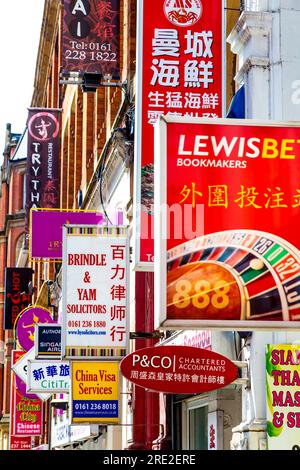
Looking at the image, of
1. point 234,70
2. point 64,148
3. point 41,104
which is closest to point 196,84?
point 234,70

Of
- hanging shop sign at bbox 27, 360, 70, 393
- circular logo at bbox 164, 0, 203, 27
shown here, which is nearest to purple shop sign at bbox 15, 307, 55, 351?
hanging shop sign at bbox 27, 360, 70, 393

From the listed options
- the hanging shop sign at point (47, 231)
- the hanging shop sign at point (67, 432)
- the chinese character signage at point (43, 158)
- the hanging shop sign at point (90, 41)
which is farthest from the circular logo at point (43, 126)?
the hanging shop sign at point (90, 41)

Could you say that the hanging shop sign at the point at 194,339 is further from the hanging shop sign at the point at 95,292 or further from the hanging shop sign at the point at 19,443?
the hanging shop sign at the point at 19,443

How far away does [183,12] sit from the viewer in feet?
52.2

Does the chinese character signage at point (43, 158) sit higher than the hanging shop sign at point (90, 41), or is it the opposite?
the chinese character signage at point (43, 158)

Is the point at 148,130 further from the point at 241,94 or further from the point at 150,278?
the point at 150,278

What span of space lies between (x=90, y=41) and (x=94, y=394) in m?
8.25

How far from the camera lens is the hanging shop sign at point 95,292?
16719 millimetres

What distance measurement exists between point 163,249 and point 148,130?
4852 mm

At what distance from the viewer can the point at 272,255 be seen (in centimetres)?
1091

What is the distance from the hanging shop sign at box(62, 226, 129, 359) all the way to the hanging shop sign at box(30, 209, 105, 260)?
9225mm

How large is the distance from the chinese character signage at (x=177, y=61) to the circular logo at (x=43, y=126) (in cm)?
2535

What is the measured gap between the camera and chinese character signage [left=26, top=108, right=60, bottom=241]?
135 feet

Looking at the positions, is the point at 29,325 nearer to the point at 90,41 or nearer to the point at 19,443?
the point at 90,41
